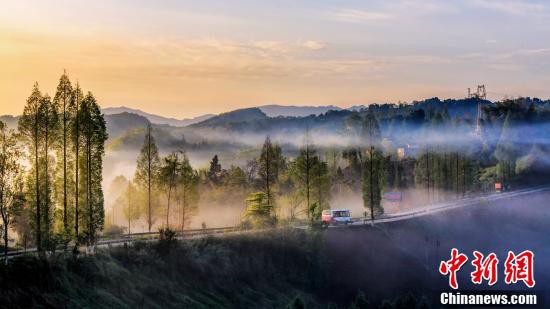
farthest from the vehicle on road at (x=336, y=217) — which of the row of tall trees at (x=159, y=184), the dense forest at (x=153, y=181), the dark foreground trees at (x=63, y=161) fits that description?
the dark foreground trees at (x=63, y=161)

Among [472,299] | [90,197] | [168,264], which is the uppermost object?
[90,197]

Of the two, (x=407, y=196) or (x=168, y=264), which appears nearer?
(x=168, y=264)

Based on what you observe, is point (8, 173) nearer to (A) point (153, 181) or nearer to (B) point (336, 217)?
(A) point (153, 181)

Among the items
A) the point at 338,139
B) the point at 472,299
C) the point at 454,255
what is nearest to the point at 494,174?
the point at 338,139

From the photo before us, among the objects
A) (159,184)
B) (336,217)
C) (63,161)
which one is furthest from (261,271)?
(336,217)

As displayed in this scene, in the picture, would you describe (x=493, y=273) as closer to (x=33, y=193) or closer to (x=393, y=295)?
(x=393, y=295)

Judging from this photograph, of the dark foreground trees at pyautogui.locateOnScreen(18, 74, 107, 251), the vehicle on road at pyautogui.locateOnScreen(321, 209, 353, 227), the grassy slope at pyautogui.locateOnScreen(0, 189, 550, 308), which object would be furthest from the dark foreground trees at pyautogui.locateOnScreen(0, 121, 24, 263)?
the vehicle on road at pyautogui.locateOnScreen(321, 209, 353, 227)

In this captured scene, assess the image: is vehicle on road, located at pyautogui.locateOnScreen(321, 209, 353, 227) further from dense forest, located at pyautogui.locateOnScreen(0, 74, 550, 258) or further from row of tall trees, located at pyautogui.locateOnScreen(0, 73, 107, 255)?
row of tall trees, located at pyautogui.locateOnScreen(0, 73, 107, 255)

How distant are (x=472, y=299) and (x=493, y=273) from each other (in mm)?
12577

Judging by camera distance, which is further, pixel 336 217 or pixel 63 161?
pixel 336 217

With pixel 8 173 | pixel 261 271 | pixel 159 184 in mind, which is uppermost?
pixel 8 173

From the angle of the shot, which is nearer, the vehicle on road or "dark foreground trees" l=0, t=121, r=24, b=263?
"dark foreground trees" l=0, t=121, r=24, b=263

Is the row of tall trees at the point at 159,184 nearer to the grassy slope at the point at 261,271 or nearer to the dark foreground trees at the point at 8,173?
the grassy slope at the point at 261,271

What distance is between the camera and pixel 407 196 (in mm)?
152250
